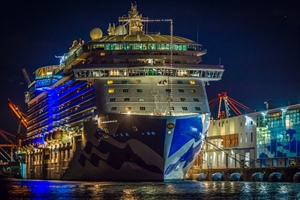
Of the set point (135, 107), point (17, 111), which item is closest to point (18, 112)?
point (17, 111)

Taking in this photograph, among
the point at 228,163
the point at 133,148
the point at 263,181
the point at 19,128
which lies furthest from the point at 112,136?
the point at 19,128

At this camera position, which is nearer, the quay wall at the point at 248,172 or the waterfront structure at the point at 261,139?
the quay wall at the point at 248,172

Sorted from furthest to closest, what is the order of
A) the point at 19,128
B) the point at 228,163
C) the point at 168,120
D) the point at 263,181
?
the point at 19,128
the point at 228,163
the point at 263,181
the point at 168,120

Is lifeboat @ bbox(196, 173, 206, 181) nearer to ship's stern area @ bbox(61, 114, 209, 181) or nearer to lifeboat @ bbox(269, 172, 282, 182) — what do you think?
lifeboat @ bbox(269, 172, 282, 182)

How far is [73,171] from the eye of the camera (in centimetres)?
7112

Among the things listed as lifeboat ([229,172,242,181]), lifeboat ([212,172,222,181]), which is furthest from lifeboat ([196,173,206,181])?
lifeboat ([229,172,242,181])

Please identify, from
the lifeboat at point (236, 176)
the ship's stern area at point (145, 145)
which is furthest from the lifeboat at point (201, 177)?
the ship's stern area at point (145, 145)

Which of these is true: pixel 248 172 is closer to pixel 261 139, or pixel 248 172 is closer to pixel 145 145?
pixel 261 139

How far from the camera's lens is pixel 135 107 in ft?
204

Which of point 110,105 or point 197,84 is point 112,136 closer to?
point 110,105

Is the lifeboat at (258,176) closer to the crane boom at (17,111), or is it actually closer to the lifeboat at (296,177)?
the lifeboat at (296,177)

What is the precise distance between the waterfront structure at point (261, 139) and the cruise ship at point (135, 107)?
913 centimetres

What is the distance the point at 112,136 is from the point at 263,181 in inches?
641

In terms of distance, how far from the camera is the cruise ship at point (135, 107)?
60.0 meters
